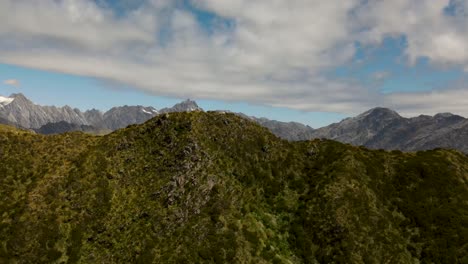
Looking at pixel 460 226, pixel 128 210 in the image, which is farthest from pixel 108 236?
pixel 460 226

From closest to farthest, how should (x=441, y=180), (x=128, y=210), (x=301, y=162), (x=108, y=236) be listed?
1. (x=108, y=236)
2. (x=128, y=210)
3. (x=441, y=180)
4. (x=301, y=162)

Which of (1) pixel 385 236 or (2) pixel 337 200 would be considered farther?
(2) pixel 337 200

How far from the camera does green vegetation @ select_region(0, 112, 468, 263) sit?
245 feet

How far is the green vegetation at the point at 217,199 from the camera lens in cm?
7469

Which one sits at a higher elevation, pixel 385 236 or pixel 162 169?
pixel 162 169

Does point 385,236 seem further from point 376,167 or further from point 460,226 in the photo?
point 376,167

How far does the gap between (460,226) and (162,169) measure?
234 feet

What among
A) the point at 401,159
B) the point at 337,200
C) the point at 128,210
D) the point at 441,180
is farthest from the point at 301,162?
the point at 128,210

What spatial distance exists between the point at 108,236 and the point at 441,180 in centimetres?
8464

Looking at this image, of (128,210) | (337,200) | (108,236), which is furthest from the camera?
(337,200)

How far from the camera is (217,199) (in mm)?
85125

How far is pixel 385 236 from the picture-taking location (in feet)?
269

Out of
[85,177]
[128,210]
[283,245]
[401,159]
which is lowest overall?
[283,245]

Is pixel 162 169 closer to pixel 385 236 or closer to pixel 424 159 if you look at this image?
pixel 385 236
